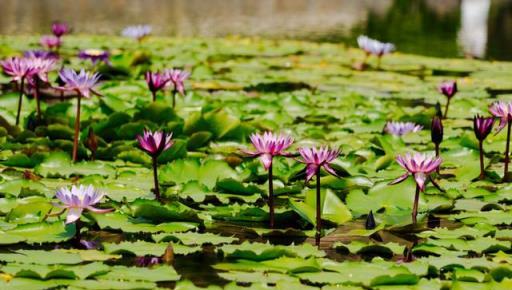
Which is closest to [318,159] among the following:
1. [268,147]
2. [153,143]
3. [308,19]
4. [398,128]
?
[268,147]

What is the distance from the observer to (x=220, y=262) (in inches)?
86.1

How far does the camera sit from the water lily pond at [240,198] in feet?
6.91

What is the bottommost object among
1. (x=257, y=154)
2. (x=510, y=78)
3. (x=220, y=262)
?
(x=220, y=262)

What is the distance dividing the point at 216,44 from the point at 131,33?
5.78ft

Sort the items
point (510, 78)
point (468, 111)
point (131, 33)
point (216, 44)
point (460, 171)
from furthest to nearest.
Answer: point (216, 44) → point (131, 33) → point (510, 78) → point (468, 111) → point (460, 171)

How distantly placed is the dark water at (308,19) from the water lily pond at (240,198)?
552 cm

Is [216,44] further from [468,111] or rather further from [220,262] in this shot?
[220,262]

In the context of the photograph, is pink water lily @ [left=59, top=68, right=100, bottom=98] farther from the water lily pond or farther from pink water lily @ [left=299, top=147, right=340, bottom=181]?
pink water lily @ [left=299, top=147, right=340, bottom=181]

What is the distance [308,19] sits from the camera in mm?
15906

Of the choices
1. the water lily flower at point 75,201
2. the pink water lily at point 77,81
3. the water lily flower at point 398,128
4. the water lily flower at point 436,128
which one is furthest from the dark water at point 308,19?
the water lily flower at point 75,201

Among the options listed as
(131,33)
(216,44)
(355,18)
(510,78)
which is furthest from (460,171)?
(355,18)

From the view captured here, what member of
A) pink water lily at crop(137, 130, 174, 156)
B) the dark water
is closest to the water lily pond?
pink water lily at crop(137, 130, 174, 156)

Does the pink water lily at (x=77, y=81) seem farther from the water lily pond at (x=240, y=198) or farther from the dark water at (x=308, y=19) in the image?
the dark water at (x=308, y=19)

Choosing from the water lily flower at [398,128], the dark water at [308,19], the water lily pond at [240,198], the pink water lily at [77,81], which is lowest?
the water lily pond at [240,198]
